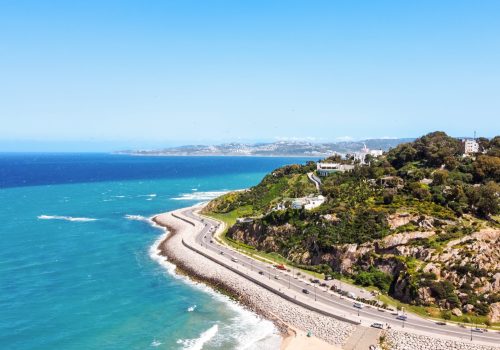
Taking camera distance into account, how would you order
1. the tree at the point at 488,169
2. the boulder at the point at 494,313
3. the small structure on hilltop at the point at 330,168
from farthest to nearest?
the small structure on hilltop at the point at 330,168, the tree at the point at 488,169, the boulder at the point at 494,313

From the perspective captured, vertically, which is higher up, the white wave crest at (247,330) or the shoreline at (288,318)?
the shoreline at (288,318)

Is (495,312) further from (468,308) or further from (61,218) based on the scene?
(61,218)

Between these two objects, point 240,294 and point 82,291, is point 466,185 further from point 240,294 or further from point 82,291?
point 82,291

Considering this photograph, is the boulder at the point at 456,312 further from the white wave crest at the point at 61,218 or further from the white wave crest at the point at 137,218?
the white wave crest at the point at 61,218

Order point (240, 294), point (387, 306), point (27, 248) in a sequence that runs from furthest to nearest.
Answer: point (27, 248)
point (240, 294)
point (387, 306)

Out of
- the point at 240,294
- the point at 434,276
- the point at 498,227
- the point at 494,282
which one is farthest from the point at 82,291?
the point at 498,227

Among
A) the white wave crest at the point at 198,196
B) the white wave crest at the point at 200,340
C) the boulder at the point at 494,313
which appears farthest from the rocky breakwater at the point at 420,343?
the white wave crest at the point at 198,196
